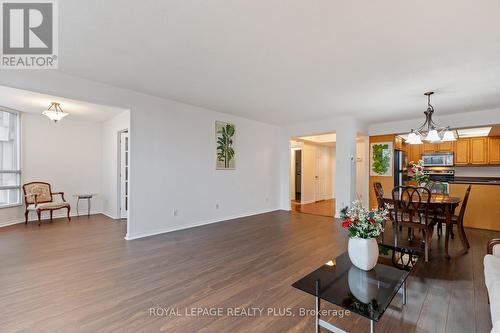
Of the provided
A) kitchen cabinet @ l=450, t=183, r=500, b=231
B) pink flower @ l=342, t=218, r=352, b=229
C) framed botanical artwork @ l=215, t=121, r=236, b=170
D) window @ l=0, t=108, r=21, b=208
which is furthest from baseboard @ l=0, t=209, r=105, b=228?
kitchen cabinet @ l=450, t=183, r=500, b=231

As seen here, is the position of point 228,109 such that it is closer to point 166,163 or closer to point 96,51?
point 166,163

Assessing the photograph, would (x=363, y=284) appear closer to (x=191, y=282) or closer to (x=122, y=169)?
(x=191, y=282)

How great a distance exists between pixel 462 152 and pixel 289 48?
6859mm

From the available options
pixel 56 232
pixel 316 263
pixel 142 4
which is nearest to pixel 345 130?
pixel 316 263

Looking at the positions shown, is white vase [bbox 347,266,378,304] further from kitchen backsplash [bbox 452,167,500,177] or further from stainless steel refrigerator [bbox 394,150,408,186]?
kitchen backsplash [bbox 452,167,500,177]

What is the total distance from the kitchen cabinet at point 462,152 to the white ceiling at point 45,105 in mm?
8732

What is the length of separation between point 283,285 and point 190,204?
296 centimetres

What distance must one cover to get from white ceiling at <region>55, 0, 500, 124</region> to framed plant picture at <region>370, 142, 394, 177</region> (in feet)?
7.22

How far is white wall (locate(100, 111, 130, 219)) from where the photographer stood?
18.4ft

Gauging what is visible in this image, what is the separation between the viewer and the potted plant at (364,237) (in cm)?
191

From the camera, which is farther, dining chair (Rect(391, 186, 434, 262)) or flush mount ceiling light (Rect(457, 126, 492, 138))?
flush mount ceiling light (Rect(457, 126, 492, 138))

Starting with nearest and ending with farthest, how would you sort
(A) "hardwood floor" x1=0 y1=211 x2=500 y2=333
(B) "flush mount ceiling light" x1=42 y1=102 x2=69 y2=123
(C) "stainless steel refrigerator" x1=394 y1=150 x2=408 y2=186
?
1. (A) "hardwood floor" x1=0 y1=211 x2=500 y2=333
2. (B) "flush mount ceiling light" x1=42 y1=102 x2=69 y2=123
3. (C) "stainless steel refrigerator" x1=394 y1=150 x2=408 y2=186

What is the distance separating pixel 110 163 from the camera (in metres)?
5.95

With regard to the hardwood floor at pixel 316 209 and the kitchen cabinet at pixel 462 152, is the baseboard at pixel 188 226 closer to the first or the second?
the hardwood floor at pixel 316 209
